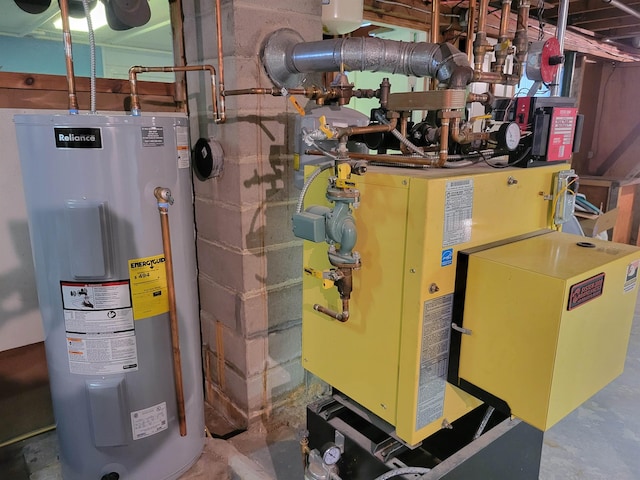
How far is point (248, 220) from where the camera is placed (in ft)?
5.47

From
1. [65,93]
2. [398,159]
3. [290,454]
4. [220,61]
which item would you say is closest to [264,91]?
[220,61]

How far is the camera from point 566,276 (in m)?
0.85

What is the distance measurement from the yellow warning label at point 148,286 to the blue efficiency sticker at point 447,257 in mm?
883

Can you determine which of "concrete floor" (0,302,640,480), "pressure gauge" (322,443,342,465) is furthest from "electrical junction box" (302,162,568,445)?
"concrete floor" (0,302,640,480)

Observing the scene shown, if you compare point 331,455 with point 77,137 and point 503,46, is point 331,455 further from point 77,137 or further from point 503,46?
point 503,46

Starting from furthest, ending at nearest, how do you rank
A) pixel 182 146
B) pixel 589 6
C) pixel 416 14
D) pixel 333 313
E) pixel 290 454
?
pixel 589 6 < pixel 416 14 < pixel 290 454 < pixel 182 146 < pixel 333 313

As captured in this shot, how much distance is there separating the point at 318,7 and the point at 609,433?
2.06m

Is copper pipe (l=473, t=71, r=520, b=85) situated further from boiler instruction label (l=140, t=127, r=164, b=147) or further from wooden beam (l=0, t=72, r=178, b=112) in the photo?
wooden beam (l=0, t=72, r=178, b=112)

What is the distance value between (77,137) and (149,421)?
91 cm

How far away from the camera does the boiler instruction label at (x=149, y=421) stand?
4.92ft

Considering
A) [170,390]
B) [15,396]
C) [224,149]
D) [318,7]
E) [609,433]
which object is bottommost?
[609,433]

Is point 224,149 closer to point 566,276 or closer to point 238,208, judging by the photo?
point 238,208

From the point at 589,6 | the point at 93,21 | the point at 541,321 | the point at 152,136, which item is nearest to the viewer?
the point at 541,321

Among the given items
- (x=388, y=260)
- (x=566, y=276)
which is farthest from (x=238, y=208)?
(x=566, y=276)
